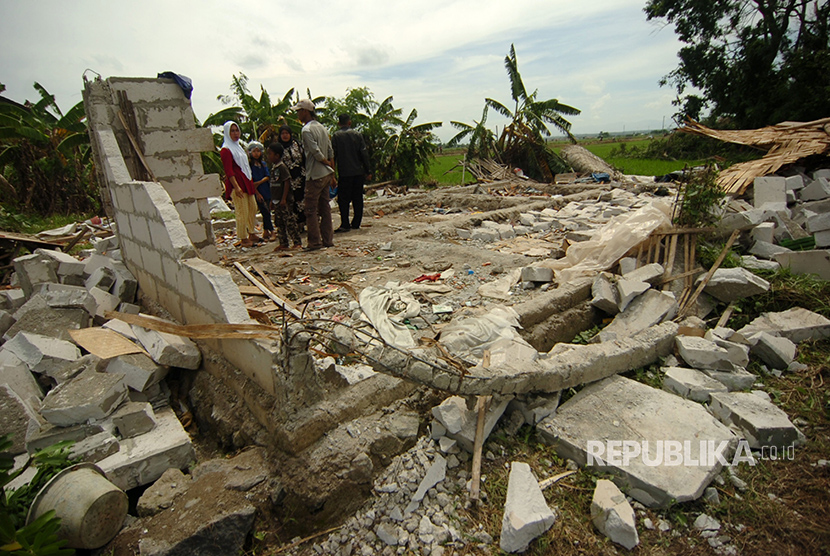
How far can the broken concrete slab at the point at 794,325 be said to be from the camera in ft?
12.3

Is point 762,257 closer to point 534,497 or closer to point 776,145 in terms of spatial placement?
point 534,497

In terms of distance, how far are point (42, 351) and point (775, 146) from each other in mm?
11709

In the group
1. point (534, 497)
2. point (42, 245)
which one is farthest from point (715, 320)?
point (42, 245)

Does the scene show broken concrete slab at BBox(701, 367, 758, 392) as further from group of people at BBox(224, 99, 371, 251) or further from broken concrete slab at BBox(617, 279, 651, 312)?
group of people at BBox(224, 99, 371, 251)

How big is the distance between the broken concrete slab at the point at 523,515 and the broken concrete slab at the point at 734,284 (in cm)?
323

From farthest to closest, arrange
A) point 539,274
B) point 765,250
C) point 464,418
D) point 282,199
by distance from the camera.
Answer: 1. point 282,199
2. point 765,250
3. point 539,274
4. point 464,418

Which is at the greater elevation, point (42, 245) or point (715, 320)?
point (42, 245)

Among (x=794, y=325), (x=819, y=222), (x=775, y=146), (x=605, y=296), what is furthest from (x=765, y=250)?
(x=775, y=146)

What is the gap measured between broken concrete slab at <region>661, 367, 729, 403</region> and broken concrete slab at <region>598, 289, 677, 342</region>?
0.67m

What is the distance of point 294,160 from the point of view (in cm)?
654

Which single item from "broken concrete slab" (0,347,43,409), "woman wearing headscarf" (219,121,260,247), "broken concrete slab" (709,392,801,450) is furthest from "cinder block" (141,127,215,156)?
"broken concrete slab" (709,392,801,450)

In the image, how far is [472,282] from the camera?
512 centimetres

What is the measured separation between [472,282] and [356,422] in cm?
273

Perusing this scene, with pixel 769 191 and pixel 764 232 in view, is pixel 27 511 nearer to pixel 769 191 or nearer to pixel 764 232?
pixel 764 232
